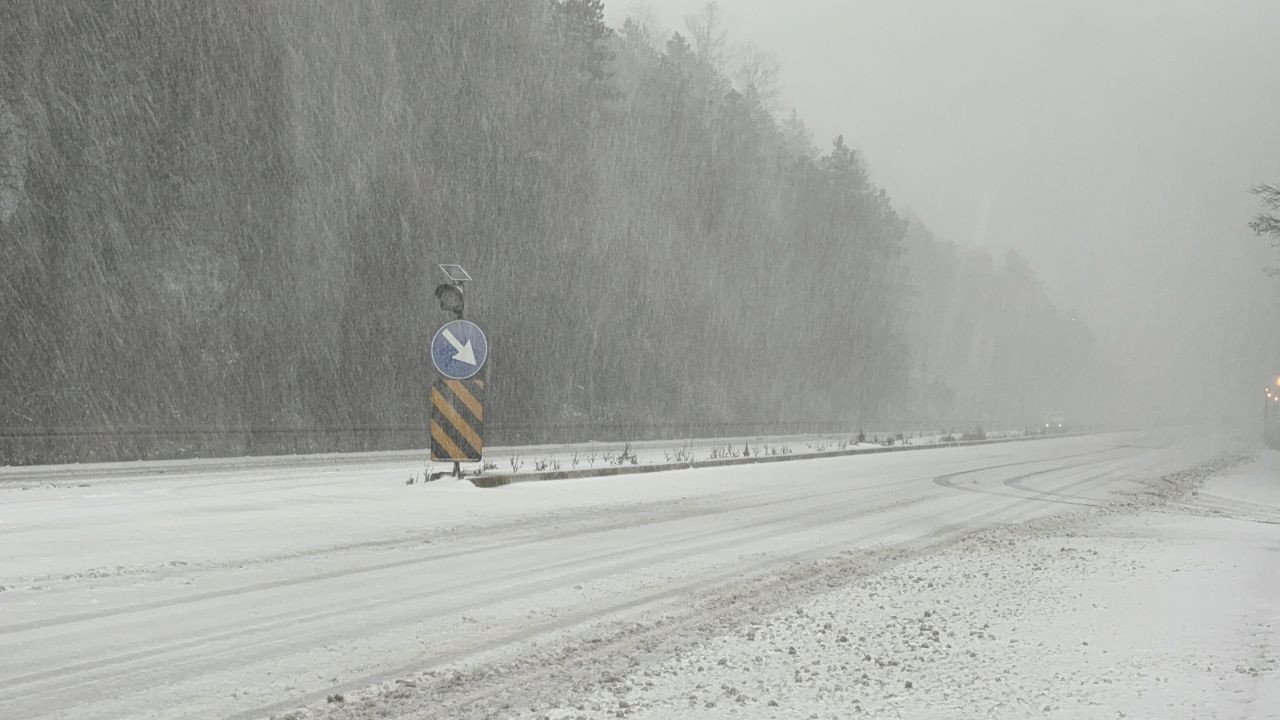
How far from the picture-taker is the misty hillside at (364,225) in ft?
91.0

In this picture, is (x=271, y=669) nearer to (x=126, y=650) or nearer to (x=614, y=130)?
(x=126, y=650)

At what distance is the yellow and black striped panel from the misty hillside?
36.8 ft

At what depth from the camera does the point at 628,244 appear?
54.9 metres

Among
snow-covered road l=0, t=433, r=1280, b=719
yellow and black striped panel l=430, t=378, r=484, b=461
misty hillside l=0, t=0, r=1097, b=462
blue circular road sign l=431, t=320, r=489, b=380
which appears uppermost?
misty hillside l=0, t=0, r=1097, b=462

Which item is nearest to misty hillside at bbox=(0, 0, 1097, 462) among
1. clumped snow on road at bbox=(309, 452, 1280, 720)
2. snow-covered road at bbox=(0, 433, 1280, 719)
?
snow-covered road at bbox=(0, 433, 1280, 719)

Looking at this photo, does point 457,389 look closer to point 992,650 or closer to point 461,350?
point 461,350

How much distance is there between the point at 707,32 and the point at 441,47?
99.5ft

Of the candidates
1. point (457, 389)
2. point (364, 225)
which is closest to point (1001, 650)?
point (457, 389)

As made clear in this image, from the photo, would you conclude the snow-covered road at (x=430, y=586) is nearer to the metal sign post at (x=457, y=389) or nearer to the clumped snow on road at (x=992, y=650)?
the clumped snow on road at (x=992, y=650)

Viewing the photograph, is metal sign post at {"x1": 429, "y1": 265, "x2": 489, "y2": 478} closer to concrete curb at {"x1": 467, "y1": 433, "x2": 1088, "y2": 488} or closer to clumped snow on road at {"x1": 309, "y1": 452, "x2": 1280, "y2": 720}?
concrete curb at {"x1": 467, "y1": 433, "x2": 1088, "y2": 488}

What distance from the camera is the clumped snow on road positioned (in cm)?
498

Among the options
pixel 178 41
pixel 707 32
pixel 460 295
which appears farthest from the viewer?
pixel 707 32

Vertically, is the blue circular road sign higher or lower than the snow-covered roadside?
higher

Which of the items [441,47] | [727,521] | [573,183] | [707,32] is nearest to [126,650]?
[727,521]
